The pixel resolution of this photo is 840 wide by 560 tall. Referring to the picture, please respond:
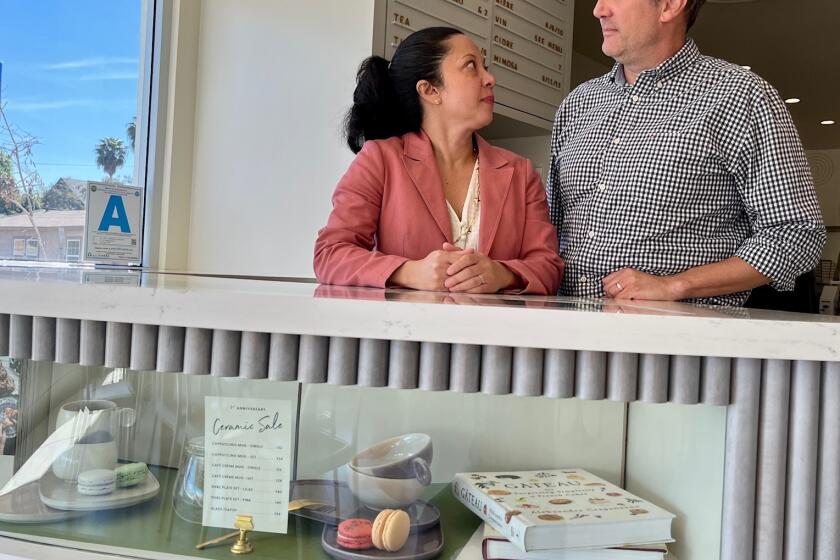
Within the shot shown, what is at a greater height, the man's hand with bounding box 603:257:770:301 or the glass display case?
the man's hand with bounding box 603:257:770:301

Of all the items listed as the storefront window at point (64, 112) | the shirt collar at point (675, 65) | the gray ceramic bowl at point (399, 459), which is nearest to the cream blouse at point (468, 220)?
the shirt collar at point (675, 65)

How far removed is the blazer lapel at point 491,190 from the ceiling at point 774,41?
3.35 m

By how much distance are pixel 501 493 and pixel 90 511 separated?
466mm

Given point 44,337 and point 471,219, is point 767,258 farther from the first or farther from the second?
point 44,337

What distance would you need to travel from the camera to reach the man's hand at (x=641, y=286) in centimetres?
138

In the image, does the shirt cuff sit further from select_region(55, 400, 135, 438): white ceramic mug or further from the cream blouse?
select_region(55, 400, 135, 438): white ceramic mug

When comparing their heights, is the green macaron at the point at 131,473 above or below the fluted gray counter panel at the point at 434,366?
below

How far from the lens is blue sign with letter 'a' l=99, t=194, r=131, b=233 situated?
2141mm

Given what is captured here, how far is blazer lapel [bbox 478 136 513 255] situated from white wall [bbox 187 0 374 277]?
117cm

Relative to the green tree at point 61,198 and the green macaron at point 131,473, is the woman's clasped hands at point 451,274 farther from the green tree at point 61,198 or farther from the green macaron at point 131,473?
the green tree at point 61,198

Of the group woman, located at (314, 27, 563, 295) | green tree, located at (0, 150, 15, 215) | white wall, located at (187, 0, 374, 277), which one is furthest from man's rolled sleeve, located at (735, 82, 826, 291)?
green tree, located at (0, 150, 15, 215)

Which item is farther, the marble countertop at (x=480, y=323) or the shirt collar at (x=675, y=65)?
the shirt collar at (x=675, y=65)

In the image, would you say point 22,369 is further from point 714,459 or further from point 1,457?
point 714,459

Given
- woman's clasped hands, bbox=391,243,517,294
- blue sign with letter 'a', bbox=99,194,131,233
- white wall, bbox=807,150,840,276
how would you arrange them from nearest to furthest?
1. woman's clasped hands, bbox=391,243,517,294
2. blue sign with letter 'a', bbox=99,194,131,233
3. white wall, bbox=807,150,840,276
